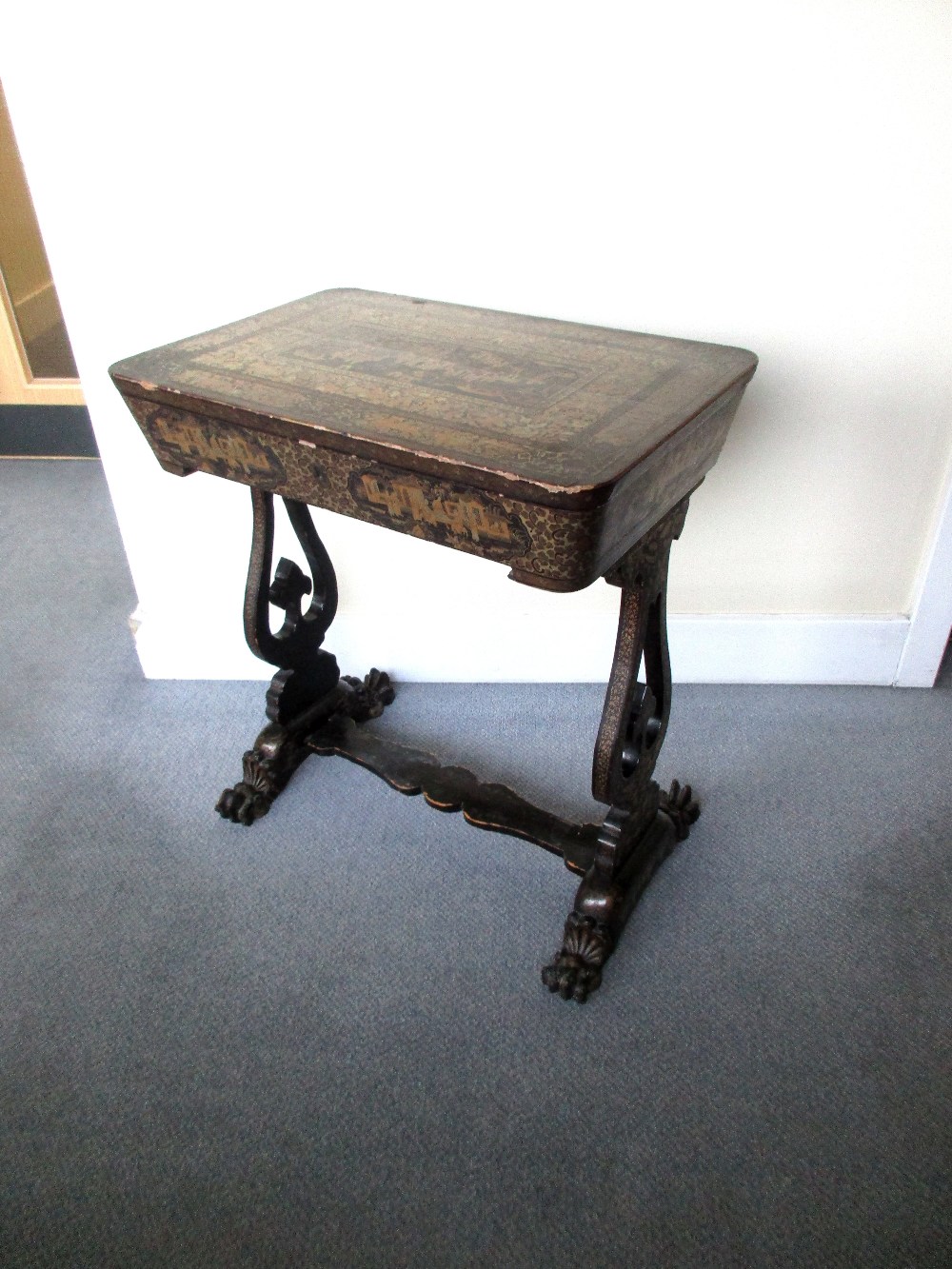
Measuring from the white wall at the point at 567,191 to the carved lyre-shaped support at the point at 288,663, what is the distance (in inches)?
8.2

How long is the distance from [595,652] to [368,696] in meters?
0.51

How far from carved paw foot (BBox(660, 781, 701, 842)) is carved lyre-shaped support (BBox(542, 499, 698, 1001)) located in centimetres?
8

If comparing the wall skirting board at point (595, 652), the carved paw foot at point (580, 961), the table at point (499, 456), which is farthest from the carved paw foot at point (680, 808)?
the wall skirting board at point (595, 652)

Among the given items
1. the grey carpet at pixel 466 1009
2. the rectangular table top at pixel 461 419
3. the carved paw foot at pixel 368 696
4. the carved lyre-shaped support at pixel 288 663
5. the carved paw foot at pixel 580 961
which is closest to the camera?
the rectangular table top at pixel 461 419

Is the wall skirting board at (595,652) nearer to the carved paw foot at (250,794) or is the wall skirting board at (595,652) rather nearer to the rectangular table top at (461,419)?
the carved paw foot at (250,794)

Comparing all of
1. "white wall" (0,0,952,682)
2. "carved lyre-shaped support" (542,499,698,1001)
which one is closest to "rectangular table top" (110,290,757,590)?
"carved lyre-shaped support" (542,499,698,1001)

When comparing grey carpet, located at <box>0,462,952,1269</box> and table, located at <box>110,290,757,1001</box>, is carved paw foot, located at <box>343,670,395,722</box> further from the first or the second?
table, located at <box>110,290,757,1001</box>

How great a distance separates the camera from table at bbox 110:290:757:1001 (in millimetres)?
1046

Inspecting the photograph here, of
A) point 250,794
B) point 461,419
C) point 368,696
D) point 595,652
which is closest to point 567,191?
point 461,419

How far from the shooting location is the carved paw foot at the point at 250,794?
1.73 metres

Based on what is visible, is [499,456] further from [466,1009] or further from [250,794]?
[250,794]

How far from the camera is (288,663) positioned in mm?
1760

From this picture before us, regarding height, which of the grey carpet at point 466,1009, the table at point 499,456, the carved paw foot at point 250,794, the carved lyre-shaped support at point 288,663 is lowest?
the grey carpet at point 466,1009

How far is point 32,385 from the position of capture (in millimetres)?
2988
